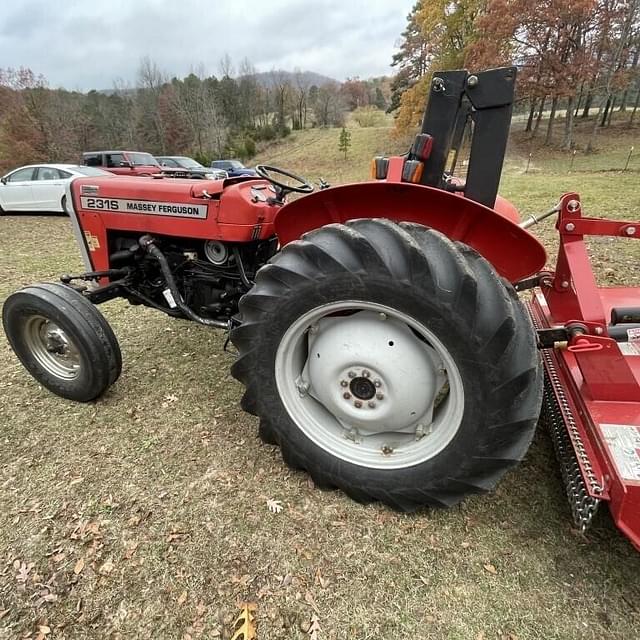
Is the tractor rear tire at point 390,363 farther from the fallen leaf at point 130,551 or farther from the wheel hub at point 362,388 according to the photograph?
the fallen leaf at point 130,551

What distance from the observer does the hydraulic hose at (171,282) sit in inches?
99.1

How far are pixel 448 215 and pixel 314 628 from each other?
1465mm

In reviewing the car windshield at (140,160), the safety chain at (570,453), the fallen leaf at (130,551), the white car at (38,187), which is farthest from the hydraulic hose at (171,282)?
the car windshield at (140,160)

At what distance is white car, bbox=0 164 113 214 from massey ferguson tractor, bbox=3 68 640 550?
822 cm

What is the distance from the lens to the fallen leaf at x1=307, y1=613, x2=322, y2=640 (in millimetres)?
1393

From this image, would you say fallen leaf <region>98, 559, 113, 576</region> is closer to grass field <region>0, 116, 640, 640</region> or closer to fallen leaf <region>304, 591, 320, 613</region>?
grass field <region>0, 116, 640, 640</region>

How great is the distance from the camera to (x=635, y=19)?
18.9 metres

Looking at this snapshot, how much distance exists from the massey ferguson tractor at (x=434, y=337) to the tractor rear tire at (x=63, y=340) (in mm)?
18

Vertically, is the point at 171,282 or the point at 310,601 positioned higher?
the point at 171,282

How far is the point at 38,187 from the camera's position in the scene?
9.07 metres

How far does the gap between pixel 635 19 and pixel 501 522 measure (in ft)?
83.8

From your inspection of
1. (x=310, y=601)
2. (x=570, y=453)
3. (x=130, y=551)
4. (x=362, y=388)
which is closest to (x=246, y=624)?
(x=310, y=601)

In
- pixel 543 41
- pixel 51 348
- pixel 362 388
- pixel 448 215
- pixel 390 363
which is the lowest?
pixel 51 348

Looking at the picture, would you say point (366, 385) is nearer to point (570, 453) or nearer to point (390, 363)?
point (390, 363)
